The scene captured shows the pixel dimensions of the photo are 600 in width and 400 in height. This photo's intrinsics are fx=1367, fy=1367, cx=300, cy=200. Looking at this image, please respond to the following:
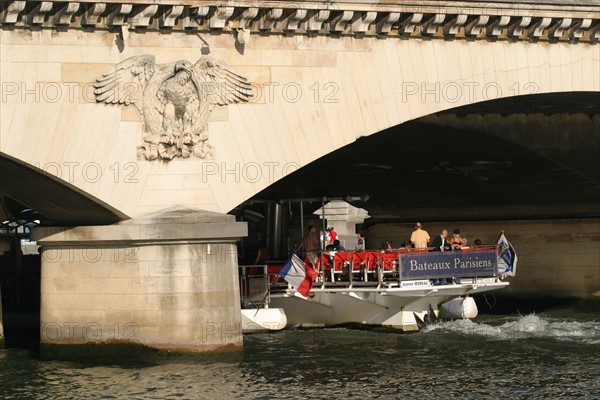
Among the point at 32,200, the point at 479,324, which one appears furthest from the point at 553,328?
the point at 32,200

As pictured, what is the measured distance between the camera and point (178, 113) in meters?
29.3

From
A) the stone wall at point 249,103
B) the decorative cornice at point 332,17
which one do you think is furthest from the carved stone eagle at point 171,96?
the decorative cornice at point 332,17

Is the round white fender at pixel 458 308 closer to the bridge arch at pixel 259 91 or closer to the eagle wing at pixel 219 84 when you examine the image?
the bridge arch at pixel 259 91

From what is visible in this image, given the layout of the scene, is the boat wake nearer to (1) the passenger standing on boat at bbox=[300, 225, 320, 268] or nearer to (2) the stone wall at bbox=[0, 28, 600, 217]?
(1) the passenger standing on boat at bbox=[300, 225, 320, 268]

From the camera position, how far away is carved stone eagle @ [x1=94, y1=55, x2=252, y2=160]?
28875 millimetres

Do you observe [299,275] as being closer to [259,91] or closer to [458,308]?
[458,308]

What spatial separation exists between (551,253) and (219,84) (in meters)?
23.9

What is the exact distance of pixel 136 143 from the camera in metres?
29.0

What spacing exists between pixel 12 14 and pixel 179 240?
19.0 feet

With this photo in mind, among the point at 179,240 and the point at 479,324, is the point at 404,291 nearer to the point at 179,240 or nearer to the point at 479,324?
the point at 479,324

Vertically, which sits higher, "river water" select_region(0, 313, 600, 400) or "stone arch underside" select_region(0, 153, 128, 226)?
"stone arch underside" select_region(0, 153, 128, 226)

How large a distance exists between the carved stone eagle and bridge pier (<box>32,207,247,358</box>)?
1.43 meters

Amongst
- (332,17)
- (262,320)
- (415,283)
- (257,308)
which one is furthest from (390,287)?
(332,17)

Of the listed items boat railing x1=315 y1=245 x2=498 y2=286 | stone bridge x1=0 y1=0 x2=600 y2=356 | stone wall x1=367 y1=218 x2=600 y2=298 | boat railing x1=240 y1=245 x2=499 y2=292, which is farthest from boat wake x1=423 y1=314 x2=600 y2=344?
stone wall x1=367 y1=218 x2=600 y2=298
